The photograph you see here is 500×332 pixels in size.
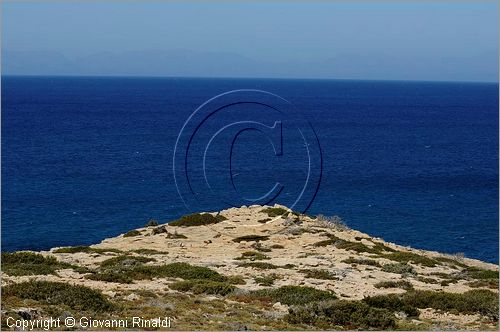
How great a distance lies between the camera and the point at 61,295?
62.8ft

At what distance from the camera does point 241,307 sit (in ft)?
67.4

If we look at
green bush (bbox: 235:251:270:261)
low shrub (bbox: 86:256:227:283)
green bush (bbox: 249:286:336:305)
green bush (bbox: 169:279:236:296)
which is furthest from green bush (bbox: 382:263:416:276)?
green bush (bbox: 169:279:236:296)

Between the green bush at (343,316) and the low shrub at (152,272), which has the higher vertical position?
the green bush at (343,316)

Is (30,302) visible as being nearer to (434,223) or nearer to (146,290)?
(146,290)

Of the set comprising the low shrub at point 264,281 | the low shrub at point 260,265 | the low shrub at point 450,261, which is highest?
the low shrub at point 264,281

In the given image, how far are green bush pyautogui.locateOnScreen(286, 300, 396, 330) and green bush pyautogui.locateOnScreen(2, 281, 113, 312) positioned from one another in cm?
527

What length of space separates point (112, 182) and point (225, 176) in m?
14.3

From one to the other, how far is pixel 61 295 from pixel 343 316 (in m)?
7.94

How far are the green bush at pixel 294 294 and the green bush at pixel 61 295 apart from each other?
5581 mm

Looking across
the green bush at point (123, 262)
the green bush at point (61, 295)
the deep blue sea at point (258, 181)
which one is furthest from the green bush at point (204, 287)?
the deep blue sea at point (258, 181)

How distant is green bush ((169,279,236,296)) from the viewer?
74.4 ft

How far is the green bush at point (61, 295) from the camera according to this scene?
60.5 ft

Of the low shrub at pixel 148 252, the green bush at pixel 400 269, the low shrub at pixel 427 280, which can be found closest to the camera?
the low shrub at pixel 427 280

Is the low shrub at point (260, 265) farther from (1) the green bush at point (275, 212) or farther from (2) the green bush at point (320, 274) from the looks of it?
(1) the green bush at point (275, 212)
